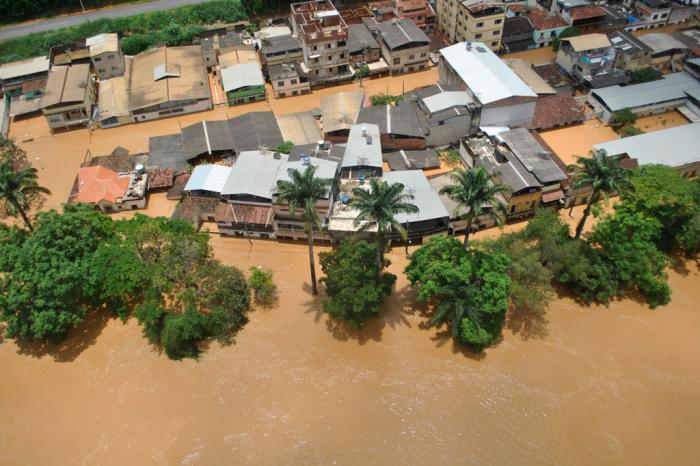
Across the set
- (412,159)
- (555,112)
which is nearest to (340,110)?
(412,159)

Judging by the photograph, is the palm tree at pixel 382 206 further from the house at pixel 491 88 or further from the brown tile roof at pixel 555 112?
the brown tile roof at pixel 555 112

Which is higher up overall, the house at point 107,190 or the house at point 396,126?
the house at point 396,126

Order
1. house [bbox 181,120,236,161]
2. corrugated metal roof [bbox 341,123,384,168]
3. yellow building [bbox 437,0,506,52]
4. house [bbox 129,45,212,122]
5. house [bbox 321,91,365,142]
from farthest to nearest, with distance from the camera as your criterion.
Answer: yellow building [bbox 437,0,506,52] < house [bbox 129,45,212,122] < house [bbox 321,91,365,142] < house [bbox 181,120,236,161] < corrugated metal roof [bbox 341,123,384,168]

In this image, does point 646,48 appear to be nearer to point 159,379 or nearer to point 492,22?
point 492,22

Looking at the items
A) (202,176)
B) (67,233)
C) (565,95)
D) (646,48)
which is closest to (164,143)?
(202,176)

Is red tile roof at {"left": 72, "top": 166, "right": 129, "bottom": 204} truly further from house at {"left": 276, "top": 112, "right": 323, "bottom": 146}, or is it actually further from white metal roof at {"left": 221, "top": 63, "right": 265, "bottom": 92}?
white metal roof at {"left": 221, "top": 63, "right": 265, "bottom": 92}

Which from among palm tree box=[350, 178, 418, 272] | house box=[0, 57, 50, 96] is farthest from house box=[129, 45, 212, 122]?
palm tree box=[350, 178, 418, 272]

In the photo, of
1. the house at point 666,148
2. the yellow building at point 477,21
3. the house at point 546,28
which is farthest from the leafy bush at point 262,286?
the house at point 546,28
